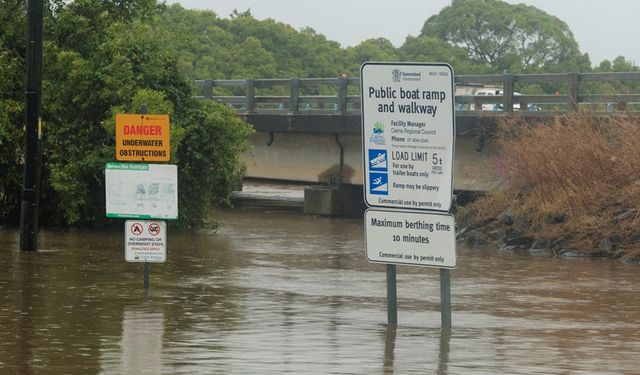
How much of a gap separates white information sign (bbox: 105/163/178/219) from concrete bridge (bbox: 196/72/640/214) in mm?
15469

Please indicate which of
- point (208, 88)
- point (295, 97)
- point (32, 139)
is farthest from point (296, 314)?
point (208, 88)

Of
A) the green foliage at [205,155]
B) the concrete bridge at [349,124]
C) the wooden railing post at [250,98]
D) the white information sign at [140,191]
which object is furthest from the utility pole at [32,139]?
the wooden railing post at [250,98]

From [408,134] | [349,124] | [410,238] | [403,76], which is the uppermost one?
[349,124]

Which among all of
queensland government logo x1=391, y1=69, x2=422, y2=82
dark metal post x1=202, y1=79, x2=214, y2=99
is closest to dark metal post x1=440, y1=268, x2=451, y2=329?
queensland government logo x1=391, y1=69, x2=422, y2=82

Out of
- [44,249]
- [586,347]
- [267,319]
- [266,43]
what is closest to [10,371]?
[267,319]

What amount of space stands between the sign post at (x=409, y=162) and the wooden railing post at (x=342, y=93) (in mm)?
26125

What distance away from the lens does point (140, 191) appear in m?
16.7

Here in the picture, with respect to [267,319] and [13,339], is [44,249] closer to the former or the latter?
[267,319]

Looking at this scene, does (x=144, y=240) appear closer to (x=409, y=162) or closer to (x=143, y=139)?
(x=143, y=139)

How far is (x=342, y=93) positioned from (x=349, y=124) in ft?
3.18

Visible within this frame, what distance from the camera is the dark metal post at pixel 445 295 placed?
1247cm

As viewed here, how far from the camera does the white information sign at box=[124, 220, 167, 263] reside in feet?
55.0

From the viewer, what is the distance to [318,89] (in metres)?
87.7

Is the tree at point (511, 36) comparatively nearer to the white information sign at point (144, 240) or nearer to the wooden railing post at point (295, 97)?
the wooden railing post at point (295, 97)
